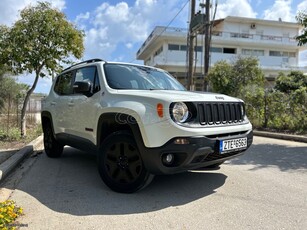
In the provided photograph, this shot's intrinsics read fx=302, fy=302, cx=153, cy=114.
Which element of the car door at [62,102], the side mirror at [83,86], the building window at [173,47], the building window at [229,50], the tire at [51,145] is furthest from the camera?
the building window at [229,50]

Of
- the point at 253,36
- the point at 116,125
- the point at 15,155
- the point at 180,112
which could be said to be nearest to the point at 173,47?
the point at 253,36

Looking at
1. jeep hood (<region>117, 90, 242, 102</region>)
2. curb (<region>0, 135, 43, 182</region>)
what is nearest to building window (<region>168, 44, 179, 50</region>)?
curb (<region>0, 135, 43, 182</region>)

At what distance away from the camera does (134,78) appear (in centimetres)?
495

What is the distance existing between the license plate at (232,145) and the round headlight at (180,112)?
626 millimetres

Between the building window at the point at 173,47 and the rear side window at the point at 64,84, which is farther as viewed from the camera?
the building window at the point at 173,47

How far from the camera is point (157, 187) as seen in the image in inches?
177

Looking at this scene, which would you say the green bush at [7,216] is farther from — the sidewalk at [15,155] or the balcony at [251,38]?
the balcony at [251,38]

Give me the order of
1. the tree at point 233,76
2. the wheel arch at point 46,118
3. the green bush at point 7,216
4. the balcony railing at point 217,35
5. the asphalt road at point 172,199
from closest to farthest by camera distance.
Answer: the green bush at point 7,216, the asphalt road at point 172,199, the wheel arch at point 46,118, the tree at point 233,76, the balcony railing at point 217,35

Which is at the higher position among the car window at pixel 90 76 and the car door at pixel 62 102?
the car window at pixel 90 76

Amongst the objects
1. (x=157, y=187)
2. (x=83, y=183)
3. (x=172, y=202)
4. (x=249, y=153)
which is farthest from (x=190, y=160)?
(x=249, y=153)

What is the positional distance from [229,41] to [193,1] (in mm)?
18169

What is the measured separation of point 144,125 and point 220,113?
113 cm

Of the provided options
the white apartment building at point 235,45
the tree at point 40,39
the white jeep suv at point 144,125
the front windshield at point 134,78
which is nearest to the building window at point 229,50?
the white apartment building at point 235,45

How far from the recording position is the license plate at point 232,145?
398 cm
